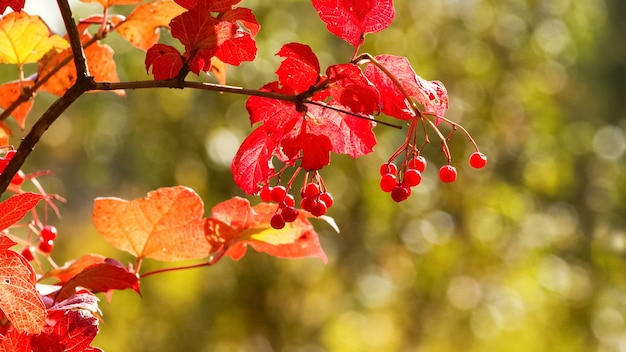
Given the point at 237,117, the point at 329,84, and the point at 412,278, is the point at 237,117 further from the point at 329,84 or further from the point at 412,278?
the point at 329,84

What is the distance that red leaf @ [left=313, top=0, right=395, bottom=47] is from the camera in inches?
21.0

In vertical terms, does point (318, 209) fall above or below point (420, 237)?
above

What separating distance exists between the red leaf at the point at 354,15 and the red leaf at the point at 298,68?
0.02 meters

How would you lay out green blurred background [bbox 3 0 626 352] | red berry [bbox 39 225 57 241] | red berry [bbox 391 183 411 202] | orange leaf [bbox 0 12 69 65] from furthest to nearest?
1. green blurred background [bbox 3 0 626 352]
2. red berry [bbox 39 225 57 241]
3. orange leaf [bbox 0 12 69 65]
4. red berry [bbox 391 183 411 202]

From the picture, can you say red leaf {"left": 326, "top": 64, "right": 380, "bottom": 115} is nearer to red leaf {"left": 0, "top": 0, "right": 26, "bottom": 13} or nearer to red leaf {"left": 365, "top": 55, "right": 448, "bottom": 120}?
red leaf {"left": 365, "top": 55, "right": 448, "bottom": 120}

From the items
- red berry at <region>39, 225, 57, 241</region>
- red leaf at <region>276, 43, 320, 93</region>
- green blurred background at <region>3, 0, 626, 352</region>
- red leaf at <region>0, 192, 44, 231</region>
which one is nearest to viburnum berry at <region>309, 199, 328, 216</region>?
red leaf at <region>276, 43, 320, 93</region>

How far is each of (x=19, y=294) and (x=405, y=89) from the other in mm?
279

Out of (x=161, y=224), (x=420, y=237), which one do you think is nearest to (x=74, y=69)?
(x=161, y=224)

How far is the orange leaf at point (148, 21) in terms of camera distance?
0.75 m

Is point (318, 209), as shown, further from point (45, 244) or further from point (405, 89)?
point (45, 244)

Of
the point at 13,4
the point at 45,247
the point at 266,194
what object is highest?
the point at 13,4

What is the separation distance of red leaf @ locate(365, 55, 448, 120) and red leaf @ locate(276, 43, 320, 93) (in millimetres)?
39

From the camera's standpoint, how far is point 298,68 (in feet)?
1.79

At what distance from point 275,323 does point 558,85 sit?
2.34m
